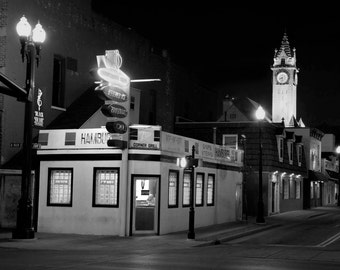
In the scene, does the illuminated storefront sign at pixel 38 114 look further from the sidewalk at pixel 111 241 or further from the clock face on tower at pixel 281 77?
the clock face on tower at pixel 281 77

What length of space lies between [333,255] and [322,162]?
46.5 meters

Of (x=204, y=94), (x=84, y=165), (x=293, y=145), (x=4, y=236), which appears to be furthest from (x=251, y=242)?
(x=204, y=94)

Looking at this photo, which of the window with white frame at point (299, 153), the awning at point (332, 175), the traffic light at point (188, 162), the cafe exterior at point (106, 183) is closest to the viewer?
the traffic light at point (188, 162)

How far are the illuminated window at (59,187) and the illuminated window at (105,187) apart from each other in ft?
3.89

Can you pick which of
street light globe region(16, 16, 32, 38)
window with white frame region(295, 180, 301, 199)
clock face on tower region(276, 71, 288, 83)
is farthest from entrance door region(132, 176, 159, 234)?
clock face on tower region(276, 71, 288, 83)

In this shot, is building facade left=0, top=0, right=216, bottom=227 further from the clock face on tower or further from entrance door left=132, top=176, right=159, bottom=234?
the clock face on tower

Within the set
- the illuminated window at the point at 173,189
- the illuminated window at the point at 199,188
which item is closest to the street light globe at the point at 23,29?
the illuminated window at the point at 173,189

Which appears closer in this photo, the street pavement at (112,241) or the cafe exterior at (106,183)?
the street pavement at (112,241)

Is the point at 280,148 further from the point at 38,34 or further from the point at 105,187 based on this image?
the point at 38,34

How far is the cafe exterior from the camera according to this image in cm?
2453

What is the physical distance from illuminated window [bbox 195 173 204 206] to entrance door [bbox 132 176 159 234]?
179 inches

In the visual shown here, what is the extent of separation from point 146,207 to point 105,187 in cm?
186

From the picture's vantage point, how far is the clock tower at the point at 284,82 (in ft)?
452

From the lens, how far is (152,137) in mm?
25109
